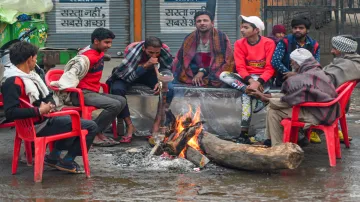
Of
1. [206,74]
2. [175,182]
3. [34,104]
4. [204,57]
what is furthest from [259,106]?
[34,104]

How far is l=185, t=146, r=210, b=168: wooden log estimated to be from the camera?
7.02 meters

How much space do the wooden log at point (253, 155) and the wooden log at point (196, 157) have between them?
0.47 ft

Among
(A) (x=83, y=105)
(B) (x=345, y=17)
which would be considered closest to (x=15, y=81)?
(A) (x=83, y=105)

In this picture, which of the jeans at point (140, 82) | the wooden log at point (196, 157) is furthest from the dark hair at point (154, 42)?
the wooden log at point (196, 157)

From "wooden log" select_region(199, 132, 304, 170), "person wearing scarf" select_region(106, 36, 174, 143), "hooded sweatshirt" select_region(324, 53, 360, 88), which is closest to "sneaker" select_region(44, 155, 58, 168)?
"wooden log" select_region(199, 132, 304, 170)

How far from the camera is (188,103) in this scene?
8.92 meters

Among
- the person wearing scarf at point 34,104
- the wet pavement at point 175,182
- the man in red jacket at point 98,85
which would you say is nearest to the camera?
the wet pavement at point 175,182

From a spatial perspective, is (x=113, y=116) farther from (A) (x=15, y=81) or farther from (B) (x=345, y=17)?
(B) (x=345, y=17)

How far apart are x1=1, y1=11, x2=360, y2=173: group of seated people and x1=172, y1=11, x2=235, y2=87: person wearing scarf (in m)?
0.01

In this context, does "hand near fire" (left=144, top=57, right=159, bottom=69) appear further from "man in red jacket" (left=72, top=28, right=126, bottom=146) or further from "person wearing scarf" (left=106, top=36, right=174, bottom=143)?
"man in red jacket" (left=72, top=28, right=126, bottom=146)

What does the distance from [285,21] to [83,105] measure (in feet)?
21.5

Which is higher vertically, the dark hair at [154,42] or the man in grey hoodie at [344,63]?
the dark hair at [154,42]

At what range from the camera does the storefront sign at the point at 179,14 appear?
14.8 meters

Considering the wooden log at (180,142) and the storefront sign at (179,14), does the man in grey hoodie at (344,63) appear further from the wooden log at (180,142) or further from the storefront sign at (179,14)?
the storefront sign at (179,14)
